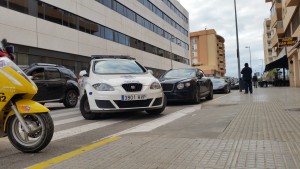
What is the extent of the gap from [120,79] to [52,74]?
5.36 m

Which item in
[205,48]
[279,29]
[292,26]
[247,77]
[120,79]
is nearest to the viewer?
[120,79]

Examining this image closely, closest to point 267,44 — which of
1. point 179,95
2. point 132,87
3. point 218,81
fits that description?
point 218,81

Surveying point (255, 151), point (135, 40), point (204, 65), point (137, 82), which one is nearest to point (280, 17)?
point (135, 40)

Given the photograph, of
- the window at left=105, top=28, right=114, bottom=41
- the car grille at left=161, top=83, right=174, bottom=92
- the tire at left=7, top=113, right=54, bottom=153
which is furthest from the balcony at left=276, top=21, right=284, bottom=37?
the tire at left=7, top=113, right=54, bottom=153

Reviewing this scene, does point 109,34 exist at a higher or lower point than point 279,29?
lower

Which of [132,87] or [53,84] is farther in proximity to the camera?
[53,84]

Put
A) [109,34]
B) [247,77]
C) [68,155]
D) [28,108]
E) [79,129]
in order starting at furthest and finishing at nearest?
[109,34] < [247,77] < [79,129] < [28,108] < [68,155]

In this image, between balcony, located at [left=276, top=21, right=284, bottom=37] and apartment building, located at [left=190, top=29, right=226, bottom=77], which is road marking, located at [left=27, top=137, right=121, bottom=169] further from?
apartment building, located at [left=190, top=29, right=226, bottom=77]

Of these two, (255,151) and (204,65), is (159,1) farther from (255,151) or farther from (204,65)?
(204,65)

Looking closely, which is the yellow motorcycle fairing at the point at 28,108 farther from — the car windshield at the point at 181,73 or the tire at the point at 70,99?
the car windshield at the point at 181,73

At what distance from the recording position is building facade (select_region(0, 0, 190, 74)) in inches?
1053

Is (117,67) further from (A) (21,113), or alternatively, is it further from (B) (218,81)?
(B) (218,81)

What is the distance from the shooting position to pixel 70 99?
13.8m

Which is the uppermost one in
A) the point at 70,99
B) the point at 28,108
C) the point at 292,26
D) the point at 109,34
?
the point at 109,34
